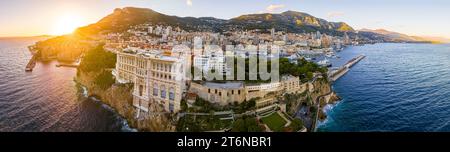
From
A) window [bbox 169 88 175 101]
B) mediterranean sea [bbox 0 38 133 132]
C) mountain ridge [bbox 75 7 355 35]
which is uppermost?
mountain ridge [bbox 75 7 355 35]

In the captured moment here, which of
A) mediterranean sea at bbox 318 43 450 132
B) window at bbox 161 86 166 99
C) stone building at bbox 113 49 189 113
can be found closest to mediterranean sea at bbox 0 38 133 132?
stone building at bbox 113 49 189 113

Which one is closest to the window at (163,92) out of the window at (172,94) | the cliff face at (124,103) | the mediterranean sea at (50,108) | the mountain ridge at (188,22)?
the window at (172,94)

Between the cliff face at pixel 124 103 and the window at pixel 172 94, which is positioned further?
the window at pixel 172 94

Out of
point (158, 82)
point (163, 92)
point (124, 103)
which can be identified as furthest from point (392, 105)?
point (124, 103)

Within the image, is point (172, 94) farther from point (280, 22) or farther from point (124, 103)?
point (280, 22)

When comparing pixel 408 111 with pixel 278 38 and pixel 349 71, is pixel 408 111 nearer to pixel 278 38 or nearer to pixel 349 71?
pixel 349 71

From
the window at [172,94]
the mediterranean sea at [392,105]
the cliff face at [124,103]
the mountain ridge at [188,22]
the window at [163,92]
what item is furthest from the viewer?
the mountain ridge at [188,22]

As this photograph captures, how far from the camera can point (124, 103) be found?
32.5 ft

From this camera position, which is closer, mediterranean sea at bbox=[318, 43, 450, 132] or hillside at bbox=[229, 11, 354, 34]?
mediterranean sea at bbox=[318, 43, 450, 132]

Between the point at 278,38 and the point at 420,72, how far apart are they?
15.3m

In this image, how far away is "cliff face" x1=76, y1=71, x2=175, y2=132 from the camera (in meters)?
8.07

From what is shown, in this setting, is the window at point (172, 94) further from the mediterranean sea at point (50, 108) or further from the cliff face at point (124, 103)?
the mediterranean sea at point (50, 108)

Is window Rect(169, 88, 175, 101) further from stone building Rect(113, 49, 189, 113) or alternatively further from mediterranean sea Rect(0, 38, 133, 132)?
mediterranean sea Rect(0, 38, 133, 132)

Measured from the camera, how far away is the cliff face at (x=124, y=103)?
8070 millimetres
